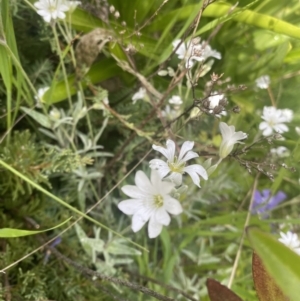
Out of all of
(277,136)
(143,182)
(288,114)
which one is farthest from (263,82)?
(143,182)

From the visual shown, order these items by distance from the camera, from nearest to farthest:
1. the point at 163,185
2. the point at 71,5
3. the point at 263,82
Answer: the point at 163,185 → the point at 71,5 → the point at 263,82

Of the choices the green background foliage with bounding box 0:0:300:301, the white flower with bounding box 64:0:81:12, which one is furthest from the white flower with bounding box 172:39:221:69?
the white flower with bounding box 64:0:81:12

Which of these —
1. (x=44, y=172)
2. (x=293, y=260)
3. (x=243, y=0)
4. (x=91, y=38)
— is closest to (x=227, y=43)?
(x=243, y=0)

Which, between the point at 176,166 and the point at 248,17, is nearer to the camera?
the point at 176,166

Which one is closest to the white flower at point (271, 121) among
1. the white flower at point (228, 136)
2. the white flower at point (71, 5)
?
the white flower at point (228, 136)

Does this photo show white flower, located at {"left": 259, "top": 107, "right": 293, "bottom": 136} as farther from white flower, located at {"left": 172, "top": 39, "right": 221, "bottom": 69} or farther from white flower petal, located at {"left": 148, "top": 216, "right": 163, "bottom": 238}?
white flower petal, located at {"left": 148, "top": 216, "right": 163, "bottom": 238}

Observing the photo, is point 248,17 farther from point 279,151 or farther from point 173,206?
point 173,206
